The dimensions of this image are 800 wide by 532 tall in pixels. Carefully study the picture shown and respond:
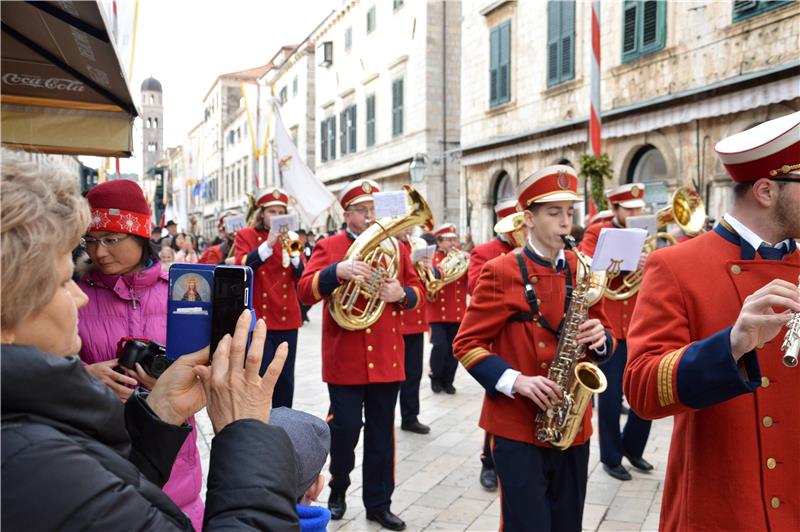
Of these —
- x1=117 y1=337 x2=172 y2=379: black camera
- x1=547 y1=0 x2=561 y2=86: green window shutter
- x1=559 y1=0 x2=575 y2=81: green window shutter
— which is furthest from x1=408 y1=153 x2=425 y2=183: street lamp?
x1=117 y1=337 x2=172 y2=379: black camera

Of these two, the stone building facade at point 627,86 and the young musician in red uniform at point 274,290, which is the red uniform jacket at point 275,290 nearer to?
the young musician in red uniform at point 274,290

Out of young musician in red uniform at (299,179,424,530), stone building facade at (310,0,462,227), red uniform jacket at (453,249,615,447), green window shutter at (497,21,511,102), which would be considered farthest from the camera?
stone building facade at (310,0,462,227)

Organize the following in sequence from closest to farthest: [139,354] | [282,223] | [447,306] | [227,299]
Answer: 1. [227,299]
2. [139,354]
3. [282,223]
4. [447,306]

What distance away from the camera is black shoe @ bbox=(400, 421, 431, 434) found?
700 cm

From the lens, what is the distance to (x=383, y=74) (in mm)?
27219

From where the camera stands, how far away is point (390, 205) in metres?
4.77

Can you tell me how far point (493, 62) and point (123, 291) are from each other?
18.5 metres

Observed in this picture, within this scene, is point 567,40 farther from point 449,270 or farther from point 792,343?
point 792,343

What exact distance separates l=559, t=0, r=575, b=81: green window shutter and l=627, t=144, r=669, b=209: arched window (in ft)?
8.85

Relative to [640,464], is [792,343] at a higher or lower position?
higher

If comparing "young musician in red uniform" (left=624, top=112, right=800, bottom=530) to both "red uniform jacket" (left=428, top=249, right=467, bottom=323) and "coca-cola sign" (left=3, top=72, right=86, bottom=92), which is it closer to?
"coca-cola sign" (left=3, top=72, right=86, bottom=92)

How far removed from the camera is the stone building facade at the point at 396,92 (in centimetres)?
2386

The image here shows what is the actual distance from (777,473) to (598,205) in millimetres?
9547

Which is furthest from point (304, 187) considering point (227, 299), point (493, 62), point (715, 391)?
point (227, 299)
